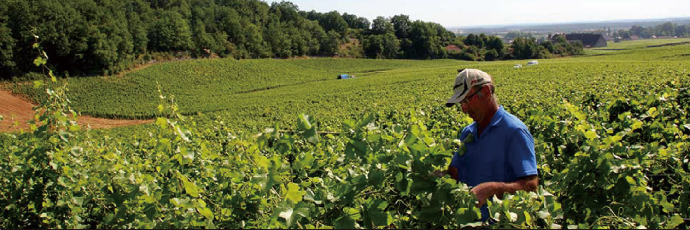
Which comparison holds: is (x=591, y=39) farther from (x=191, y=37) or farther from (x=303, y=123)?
(x=303, y=123)

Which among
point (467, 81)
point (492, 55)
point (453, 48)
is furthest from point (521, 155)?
point (453, 48)

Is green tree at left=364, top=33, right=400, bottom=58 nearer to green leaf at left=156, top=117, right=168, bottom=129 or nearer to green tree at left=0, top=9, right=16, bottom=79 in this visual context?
green tree at left=0, top=9, right=16, bottom=79

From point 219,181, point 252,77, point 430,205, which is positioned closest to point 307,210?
point 430,205

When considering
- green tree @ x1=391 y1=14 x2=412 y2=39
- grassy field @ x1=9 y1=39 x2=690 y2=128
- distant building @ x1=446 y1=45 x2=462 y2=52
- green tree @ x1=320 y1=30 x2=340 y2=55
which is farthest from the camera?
green tree @ x1=391 y1=14 x2=412 y2=39

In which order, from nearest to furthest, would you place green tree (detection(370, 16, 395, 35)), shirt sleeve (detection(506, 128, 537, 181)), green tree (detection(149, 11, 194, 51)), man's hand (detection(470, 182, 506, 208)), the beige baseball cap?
man's hand (detection(470, 182, 506, 208)), shirt sleeve (detection(506, 128, 537, 181)), the beige baseball cap, green tree (detection(149, 11, 194, 51)), green tree (detection(370, 16, 395, 35))

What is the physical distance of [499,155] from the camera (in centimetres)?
270

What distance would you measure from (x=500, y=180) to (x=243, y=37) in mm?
72857

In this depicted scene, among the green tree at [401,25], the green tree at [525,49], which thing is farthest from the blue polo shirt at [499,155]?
the green tree at [401,25]

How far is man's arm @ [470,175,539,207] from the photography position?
7.58ft

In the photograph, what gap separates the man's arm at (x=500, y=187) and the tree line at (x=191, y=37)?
3.22 metres

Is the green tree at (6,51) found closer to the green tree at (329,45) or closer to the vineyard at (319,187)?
the green tree at (329,45)

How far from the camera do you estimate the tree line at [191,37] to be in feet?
145

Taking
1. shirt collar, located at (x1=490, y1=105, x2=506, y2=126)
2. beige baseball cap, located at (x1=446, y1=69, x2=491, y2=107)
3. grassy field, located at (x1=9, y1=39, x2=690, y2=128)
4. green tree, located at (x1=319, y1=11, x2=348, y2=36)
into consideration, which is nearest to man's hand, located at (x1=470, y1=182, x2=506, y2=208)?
shirt collar, located at (x1=490, y1=105, x2=506, y2=126)

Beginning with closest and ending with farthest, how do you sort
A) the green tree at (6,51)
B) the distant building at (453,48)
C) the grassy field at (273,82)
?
→ 1. the grassy field at (273,82)
2. the green tree at (6,51)
3. the distant building at (453,48)
